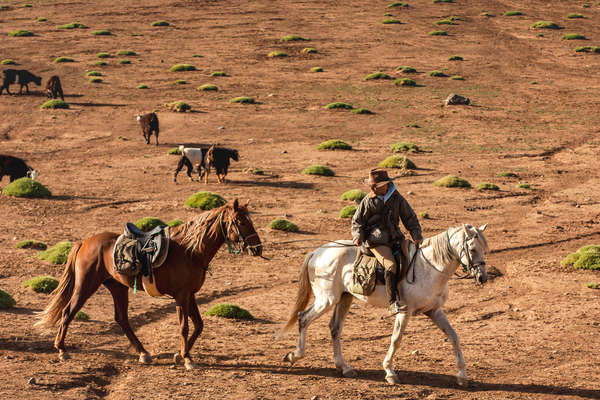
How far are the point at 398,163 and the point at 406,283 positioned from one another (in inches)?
835

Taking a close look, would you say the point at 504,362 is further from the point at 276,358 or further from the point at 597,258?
the point at 597,258

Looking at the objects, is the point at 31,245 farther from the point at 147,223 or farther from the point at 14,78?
the point at 14,78

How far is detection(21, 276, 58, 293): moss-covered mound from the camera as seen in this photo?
1688 cm

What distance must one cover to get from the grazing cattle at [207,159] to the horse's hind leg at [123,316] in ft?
56.4

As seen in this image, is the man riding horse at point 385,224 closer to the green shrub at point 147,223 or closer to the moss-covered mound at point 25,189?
the green shrub at point 147,223

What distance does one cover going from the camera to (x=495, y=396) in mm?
11102

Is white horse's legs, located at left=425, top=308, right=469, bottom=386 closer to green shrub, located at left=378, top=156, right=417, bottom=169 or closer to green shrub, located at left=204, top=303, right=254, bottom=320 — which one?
green shrub, located at left=204, top=303, right=254, bottom=320

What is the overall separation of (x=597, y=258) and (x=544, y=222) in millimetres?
5396

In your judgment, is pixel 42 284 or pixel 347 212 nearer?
pixel 42 284

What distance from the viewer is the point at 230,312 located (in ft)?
50.6

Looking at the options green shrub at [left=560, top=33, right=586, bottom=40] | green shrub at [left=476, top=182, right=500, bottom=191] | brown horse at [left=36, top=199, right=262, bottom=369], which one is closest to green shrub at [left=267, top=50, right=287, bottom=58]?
green shrub at [left=560, top=33, right=586, bottom=40]

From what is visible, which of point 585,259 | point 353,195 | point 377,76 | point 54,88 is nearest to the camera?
point 585,259

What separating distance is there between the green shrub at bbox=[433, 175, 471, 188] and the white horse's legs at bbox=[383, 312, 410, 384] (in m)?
18.4

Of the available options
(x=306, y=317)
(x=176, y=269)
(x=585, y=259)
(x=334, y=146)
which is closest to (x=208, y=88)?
(x=334, y=146)
